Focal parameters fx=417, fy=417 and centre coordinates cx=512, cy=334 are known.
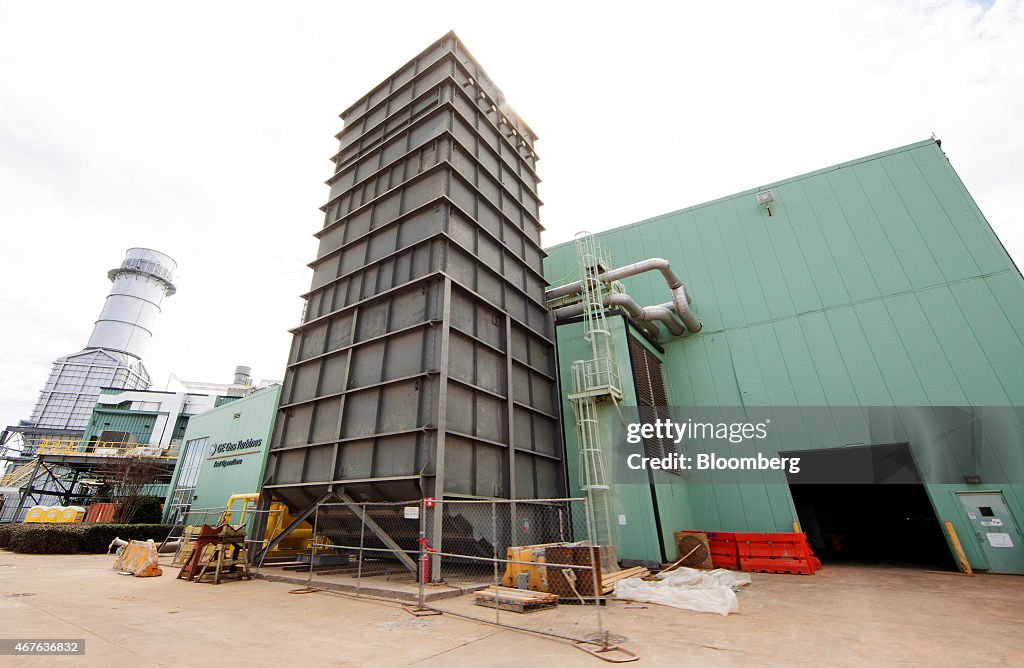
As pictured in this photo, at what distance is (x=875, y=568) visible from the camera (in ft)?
46.4

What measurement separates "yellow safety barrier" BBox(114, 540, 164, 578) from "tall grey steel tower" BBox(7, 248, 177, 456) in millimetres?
82674

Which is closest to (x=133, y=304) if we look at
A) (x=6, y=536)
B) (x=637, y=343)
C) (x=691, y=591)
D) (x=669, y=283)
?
(x=6, y=536)

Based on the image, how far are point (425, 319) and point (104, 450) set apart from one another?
41371 mm

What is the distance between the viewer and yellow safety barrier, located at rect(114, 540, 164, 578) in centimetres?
1150

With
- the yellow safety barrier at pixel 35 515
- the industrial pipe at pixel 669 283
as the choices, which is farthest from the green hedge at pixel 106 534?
the industrial pipe at pixel 669 283

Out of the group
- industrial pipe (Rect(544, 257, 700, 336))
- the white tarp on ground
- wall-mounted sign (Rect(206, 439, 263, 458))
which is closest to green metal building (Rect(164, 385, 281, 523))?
wall-mounted sign (Rect(206, 439, 263, 458))

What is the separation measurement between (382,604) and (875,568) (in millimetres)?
16278

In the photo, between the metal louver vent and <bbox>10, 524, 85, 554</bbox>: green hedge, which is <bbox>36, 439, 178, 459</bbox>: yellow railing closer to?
<bbox>10, 524, 85, 554</bbox>: green hedge

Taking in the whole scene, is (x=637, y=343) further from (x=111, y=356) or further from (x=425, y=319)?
(x=111, y=356)

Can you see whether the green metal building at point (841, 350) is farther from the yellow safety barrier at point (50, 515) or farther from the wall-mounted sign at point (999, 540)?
the yellow safety barrier at point (50, 515)

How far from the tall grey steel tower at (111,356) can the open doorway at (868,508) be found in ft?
320

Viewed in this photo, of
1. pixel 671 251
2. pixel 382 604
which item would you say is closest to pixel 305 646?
pixel 382 604

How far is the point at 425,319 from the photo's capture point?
1205 centimetres

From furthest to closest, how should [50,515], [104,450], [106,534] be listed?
[104,450]
[50,515]
[106,534]
